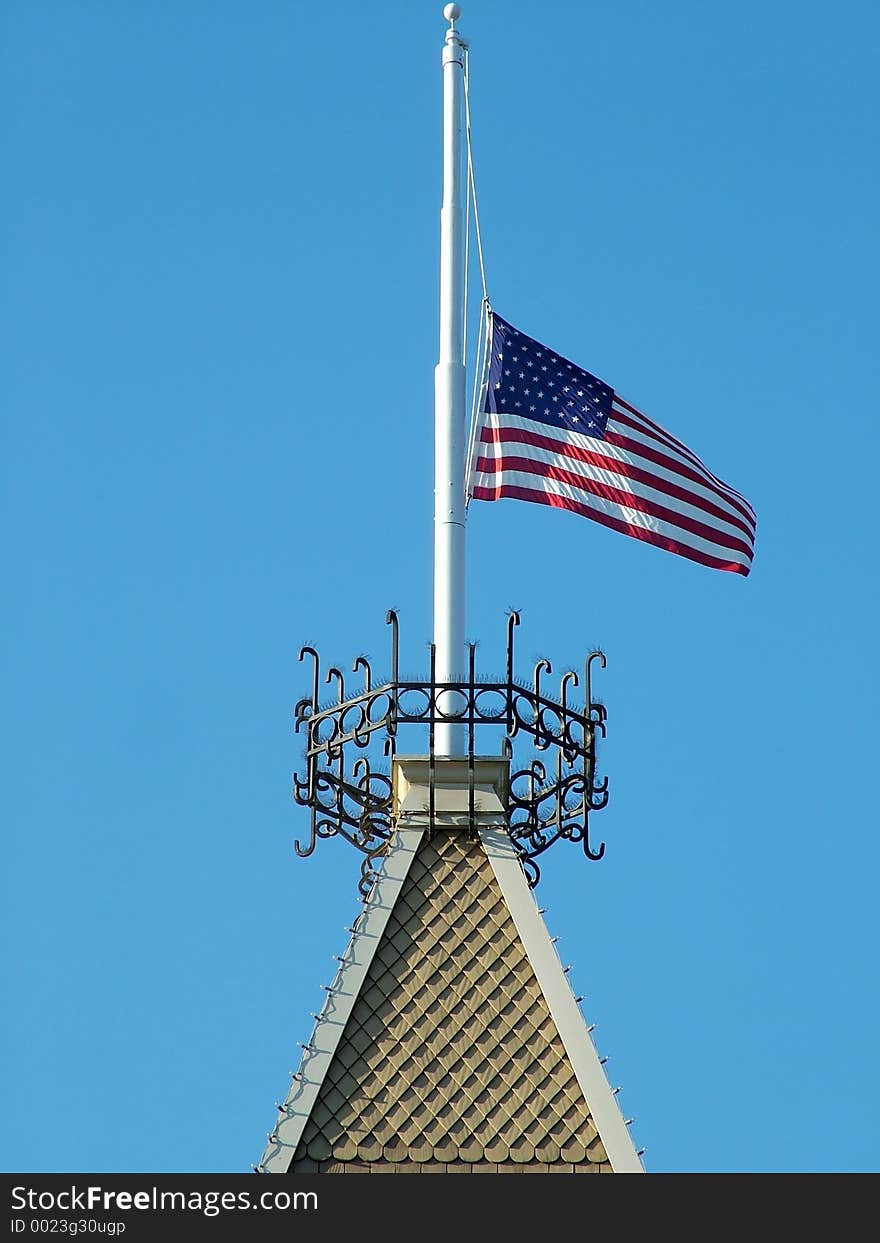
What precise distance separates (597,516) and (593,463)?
0.67m

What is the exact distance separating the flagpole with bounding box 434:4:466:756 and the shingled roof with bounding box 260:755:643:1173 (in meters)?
1.53

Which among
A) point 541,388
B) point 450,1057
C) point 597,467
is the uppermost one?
point 541,388

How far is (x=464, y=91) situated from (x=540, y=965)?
447 inches

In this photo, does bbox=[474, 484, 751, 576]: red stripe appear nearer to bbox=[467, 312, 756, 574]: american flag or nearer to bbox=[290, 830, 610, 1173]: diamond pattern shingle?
bbox=[467, 312, 756, 574]: american flag

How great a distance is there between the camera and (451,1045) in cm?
4447

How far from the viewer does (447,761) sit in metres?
46.0

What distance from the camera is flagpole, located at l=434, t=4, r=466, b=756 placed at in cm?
4681

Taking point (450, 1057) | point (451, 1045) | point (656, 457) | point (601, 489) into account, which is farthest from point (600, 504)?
point (450, 1057)

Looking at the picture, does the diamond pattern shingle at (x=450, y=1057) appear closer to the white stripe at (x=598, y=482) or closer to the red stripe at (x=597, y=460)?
the white stripe at (x=598, y=482)

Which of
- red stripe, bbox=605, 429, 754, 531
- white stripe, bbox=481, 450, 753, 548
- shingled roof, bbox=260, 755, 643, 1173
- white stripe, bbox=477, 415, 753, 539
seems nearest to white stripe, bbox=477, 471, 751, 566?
white stripe, bbox=481, 450, 753, 548

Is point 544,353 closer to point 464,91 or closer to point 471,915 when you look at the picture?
point 464,91

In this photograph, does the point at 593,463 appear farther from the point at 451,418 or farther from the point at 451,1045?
the point at 451,1045
